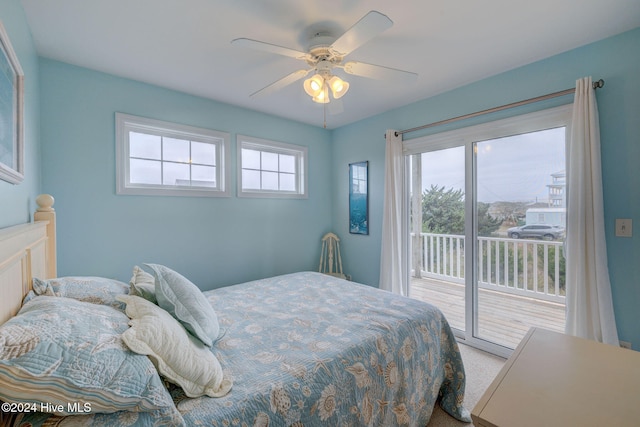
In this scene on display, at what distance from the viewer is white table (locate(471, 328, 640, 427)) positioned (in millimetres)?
812

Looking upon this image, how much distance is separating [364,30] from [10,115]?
→ 69.6 inches

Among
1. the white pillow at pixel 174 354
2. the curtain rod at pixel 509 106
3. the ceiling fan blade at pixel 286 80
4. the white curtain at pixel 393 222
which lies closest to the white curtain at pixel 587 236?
the curtain rod at pixel 509 106

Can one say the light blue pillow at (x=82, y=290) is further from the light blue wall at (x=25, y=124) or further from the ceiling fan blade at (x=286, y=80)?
the ceiling fan blade at (x=286, y=80)

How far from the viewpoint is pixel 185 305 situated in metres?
1.31

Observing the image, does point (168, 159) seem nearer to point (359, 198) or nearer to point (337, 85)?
point (337, 85)

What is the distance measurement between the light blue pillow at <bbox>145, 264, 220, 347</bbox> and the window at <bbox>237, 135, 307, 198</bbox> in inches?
76.3

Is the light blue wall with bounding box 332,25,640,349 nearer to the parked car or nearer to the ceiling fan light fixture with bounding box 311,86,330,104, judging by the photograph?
the parked car

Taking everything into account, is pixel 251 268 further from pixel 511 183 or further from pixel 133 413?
pixel 511 183

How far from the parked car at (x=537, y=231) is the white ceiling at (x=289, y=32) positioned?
1.40 m

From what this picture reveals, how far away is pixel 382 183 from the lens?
3.48 m

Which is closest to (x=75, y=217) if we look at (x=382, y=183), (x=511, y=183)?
(x=382, y=183)

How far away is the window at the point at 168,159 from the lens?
253cm

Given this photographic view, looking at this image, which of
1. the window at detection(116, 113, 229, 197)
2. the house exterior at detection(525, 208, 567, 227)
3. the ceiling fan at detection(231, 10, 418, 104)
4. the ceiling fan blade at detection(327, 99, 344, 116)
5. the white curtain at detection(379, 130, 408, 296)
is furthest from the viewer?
the white curtain at detection(379, 130, 408, 296)

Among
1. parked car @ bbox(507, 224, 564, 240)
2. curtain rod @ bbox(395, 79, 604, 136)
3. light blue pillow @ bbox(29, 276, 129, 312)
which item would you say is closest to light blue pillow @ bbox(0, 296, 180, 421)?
light blue pillow @ bbox(29, 276, 129, 312)
